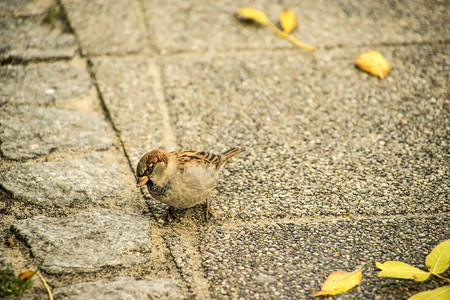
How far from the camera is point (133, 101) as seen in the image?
4.02 meters

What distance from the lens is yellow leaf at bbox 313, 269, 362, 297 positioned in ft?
7.86

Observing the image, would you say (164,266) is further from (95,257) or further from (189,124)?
(189,124)

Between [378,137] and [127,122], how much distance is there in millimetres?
2028

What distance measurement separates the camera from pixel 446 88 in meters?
4.21

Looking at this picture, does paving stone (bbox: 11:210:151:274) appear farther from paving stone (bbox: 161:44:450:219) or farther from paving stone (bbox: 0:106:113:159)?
paving stone (bbox: 0:106:113:159)

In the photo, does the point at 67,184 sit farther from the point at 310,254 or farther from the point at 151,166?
the point at 310,254

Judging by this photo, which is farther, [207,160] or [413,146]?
[413,146]

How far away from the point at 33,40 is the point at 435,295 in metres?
4.07

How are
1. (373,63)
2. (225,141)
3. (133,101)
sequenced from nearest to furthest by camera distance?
1. (225,141)
2. (133,101)
3. (373,63)

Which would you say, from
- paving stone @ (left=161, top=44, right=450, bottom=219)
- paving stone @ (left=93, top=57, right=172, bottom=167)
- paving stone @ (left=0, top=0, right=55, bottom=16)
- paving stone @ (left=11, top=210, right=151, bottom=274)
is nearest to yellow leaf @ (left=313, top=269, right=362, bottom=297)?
paving stone @ (left=161, top=44, right=450, bottom=219)

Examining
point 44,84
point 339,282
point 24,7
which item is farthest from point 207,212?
point 24,7

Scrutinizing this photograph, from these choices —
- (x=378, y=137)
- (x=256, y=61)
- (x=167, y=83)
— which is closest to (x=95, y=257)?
(x=167, y=83)

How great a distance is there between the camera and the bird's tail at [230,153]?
10.9ft

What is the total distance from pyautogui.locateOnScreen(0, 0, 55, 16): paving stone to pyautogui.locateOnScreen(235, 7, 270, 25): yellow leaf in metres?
2.07
